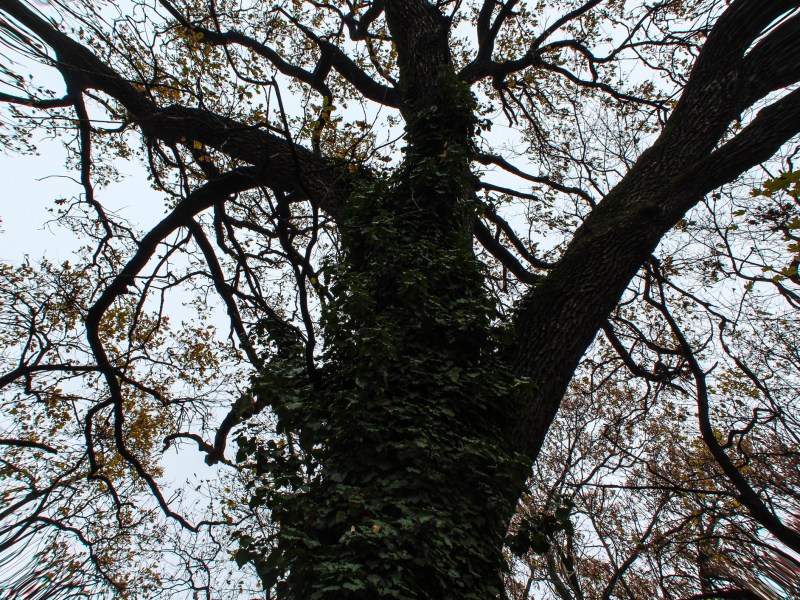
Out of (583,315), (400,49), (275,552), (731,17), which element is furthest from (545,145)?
(275,552)

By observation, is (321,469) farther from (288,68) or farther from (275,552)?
(288,68)

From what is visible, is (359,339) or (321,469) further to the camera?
(359,339)

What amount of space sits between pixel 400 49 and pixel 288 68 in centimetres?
212

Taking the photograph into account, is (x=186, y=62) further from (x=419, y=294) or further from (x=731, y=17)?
(x=731, y=17)

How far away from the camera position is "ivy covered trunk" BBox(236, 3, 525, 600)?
251 centimetres

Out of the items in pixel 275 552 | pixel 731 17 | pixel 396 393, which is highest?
pixel 731 17

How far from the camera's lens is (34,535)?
4.78 feet

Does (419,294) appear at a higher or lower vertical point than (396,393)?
higher

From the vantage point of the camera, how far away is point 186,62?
5426 millimetres

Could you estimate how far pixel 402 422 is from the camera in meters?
3.05

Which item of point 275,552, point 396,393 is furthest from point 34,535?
point 396,393

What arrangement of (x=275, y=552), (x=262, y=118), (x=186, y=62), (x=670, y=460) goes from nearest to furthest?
(x=275, y=552)
(x=186, y=62)
(x=262, y=118)
(x=670, y=460)

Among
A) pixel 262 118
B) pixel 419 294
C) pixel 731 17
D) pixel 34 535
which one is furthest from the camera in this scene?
pixel 262 118

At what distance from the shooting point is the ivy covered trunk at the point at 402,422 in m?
2.51
